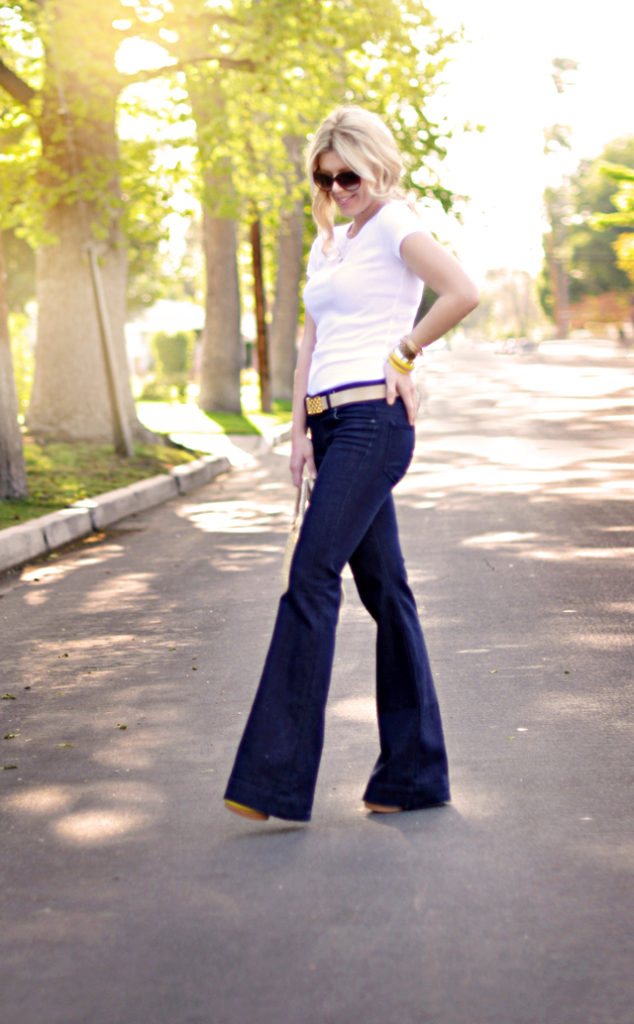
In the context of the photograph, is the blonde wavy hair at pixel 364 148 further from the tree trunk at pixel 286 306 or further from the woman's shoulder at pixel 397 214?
the tree trunk at pixel 286 306

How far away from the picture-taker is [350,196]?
378 centimetres

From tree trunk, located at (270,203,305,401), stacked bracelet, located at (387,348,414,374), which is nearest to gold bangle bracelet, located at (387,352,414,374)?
stacked bracelet, located at (387,348,414,374)

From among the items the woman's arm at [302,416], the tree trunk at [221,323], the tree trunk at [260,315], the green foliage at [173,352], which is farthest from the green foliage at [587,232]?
the woman's arm at [302,416]

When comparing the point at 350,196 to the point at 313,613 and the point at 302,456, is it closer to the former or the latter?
the point at 302,456

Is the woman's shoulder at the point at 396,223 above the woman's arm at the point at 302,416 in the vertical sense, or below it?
above

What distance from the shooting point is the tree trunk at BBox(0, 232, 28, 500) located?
11383 millimetres

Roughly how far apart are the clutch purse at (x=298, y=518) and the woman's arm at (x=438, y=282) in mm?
594

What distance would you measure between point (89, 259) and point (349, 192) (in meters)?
12.7

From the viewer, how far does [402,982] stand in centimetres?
291

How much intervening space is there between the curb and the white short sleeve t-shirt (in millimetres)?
5837

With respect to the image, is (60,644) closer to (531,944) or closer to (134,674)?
(134,674)

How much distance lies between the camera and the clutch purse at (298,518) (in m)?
3.85

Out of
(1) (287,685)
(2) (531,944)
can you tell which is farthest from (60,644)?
(2) (531,944)

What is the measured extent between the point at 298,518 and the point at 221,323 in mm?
23233
